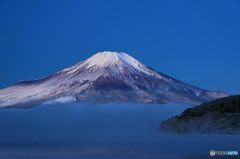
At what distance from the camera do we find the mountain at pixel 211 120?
56812 millimetres

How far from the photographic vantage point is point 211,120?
61.0m

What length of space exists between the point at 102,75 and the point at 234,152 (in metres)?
170

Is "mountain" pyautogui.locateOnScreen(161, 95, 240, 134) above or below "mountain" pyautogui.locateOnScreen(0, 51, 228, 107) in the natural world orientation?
below

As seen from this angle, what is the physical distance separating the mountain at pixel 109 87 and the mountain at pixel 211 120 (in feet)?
352

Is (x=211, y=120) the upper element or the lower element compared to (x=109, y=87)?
lower

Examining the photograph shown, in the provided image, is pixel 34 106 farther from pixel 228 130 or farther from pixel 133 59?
pixel 228 130

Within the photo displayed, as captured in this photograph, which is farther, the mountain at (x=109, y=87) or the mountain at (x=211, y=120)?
the mountain at (x=109, y=87)

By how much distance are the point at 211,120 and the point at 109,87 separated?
126926 millimetres

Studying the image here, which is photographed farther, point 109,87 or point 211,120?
point 109,87

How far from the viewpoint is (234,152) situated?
72.9 ft

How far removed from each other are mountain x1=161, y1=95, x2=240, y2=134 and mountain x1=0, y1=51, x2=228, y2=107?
352 ft

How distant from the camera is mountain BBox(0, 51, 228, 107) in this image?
178750 mm

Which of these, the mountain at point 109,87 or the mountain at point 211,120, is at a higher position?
the mountain at point 109,87

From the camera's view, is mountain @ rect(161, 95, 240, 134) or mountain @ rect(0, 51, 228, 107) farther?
mountain @ rect(0, 51, 228, 107)
